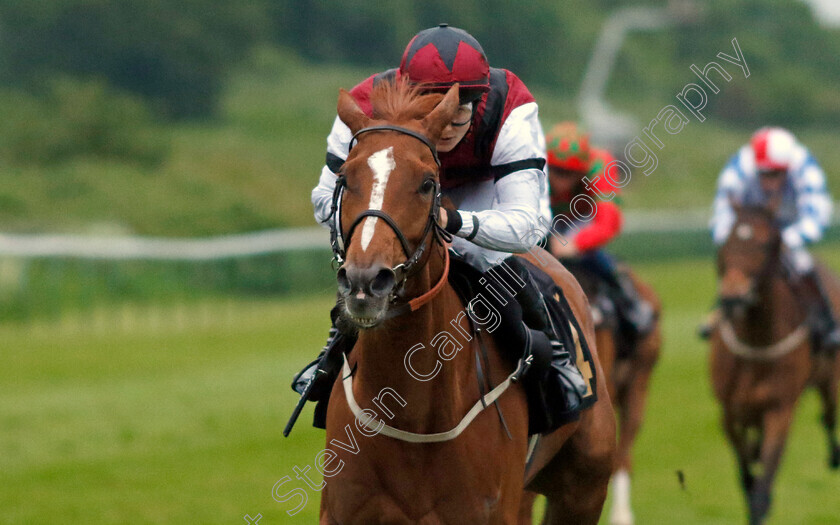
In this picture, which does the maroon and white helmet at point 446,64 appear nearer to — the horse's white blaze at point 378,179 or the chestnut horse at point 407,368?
the chestnut horse at point 407,368

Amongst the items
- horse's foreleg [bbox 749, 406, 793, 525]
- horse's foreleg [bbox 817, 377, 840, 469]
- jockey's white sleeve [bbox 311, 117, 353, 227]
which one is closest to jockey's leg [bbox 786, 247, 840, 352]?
horse's foreleg [bbox 817, 377, 840, 469]

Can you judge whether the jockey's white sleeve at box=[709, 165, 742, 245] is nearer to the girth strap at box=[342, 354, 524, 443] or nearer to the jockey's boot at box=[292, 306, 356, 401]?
the jockey's boot at box=[292, 306, 356, 401]

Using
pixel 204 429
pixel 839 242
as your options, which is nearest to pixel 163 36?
pixel 839 242

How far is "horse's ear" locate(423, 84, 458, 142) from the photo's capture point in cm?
310

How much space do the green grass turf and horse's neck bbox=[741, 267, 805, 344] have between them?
1114 millimetres

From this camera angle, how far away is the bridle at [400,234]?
285 cm

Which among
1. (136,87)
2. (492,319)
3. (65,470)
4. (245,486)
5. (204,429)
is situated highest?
(136,87)

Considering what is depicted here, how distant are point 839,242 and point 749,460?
79.3 feet

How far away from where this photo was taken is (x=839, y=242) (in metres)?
29.7

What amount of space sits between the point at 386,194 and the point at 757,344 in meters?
4.86

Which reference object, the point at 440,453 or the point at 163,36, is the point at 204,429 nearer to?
the point at 440,453

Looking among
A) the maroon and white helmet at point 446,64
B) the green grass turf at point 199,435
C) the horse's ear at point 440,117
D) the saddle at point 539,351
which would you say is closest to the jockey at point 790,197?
the green grass turf at point 199,435

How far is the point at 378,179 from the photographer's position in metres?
2.90

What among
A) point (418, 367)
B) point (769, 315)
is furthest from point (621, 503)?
point (418, 367)
